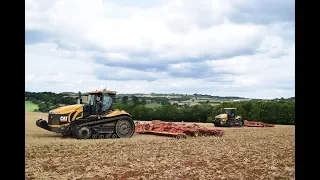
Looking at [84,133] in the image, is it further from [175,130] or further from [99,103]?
[175,130]

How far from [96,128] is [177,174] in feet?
6.22

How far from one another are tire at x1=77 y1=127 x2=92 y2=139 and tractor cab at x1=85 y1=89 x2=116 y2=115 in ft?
0.88

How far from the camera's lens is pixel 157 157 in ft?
14.0

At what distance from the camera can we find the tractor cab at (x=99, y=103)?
202 inches

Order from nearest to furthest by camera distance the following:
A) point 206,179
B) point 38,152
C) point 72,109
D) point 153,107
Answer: point 206,179 → point 38,152 → point 72,109 → point 153,107

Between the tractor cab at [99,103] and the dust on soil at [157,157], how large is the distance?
0.47m

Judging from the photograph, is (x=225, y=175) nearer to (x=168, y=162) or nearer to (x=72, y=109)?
(x=168, y=162)

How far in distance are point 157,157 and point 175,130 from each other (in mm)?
1580

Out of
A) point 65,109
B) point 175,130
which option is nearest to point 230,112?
point 175,130
